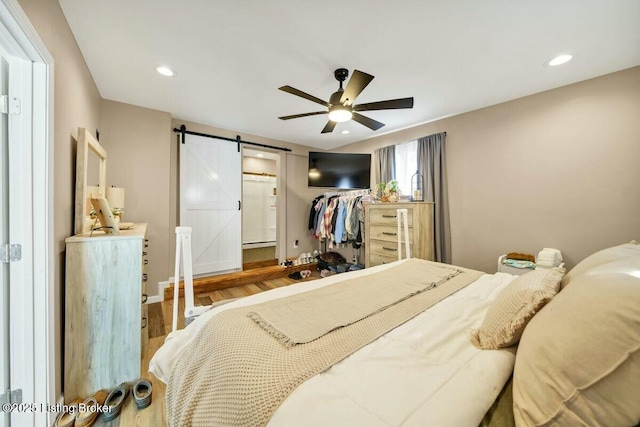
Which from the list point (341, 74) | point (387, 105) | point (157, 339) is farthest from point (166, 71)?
point (157, 339)

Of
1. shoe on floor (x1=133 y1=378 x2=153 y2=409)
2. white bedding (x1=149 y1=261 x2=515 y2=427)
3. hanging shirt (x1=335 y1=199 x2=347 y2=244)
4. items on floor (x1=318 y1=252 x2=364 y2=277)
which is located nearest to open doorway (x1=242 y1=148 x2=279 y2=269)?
items on floor (x1=318 y1=252 x2=364 y2=277)

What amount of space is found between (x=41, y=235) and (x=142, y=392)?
1088 millimetres

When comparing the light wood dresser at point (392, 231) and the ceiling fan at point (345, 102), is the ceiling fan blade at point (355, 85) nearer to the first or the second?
the ceiling fan at point (345, 102)

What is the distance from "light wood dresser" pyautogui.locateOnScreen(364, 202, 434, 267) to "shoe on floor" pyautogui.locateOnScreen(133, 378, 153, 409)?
266 centimetres

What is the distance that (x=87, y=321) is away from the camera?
1.51 meters

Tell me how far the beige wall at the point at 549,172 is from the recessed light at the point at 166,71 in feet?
10.4

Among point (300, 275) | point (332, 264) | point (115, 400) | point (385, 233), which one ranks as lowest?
point (115, 400)

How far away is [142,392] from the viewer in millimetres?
1507

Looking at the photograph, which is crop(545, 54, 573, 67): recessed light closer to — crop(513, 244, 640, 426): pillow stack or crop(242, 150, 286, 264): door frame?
crop(513, 244, 640, 426): pillow stack

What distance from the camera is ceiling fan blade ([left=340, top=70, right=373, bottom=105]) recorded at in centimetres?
166

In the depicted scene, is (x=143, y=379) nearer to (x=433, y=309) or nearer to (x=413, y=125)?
(x=433, y=309)

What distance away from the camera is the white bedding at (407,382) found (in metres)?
0.56

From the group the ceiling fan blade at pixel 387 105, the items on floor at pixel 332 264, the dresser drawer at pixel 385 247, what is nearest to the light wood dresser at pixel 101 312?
the ceiling fan blade at pixel 387 105

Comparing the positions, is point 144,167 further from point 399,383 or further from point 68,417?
point 399,383
